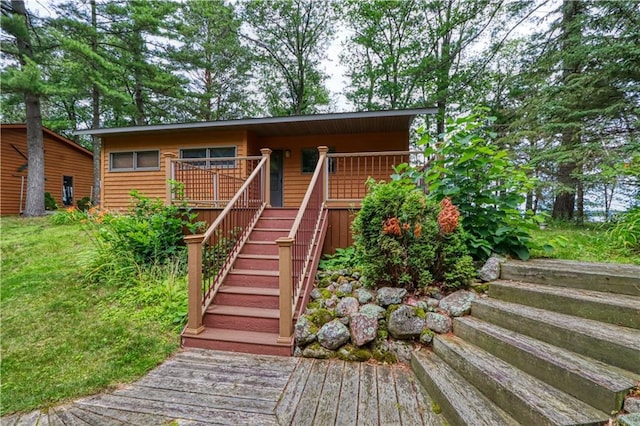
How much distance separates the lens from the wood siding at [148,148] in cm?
791

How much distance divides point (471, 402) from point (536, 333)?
821 millimetres

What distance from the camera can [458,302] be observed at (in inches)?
117

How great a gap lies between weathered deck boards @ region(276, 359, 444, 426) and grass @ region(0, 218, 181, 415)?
1596mm

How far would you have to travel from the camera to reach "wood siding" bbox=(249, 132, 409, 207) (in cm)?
763

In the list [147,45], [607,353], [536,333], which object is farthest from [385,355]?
[147,45]

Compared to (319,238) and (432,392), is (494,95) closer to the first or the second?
(319,238)

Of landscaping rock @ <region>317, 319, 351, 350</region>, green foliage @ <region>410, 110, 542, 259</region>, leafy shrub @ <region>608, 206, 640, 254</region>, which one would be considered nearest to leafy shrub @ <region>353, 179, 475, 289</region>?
green foliage @ <region>410, 110, 542, 259</region>

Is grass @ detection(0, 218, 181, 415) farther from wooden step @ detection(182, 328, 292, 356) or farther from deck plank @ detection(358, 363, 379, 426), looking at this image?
deck plank @ detection(358, 363, 379, 426)

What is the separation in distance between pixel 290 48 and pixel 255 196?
43.5 ft

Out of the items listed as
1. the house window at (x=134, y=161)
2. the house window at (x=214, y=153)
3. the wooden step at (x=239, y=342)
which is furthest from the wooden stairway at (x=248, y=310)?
the house window at (x=134, y=161)

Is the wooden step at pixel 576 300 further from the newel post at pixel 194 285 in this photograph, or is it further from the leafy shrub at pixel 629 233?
the newel post at pixel 194 285

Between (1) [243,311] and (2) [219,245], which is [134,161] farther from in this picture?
(1) [243,311]

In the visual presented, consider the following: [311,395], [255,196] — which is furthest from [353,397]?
[255,196]

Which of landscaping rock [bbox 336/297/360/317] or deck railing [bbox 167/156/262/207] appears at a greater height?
deck railing [bbox 167/156/262/207]
